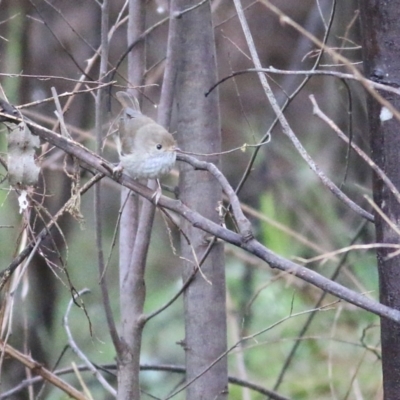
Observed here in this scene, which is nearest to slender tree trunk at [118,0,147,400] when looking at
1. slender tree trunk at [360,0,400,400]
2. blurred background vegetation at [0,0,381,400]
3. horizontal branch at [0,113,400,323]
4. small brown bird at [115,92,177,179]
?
small brown bird at [115,92,177,179]

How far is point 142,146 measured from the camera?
2.39 m

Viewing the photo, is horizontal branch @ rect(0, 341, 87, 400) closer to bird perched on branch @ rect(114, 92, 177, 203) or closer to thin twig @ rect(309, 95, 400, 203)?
bird perched on branch @ rect(114, 92, 177, 203)

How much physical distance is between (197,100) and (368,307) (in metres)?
1.13

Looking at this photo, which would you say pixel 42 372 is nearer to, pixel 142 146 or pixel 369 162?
pixel 142 146

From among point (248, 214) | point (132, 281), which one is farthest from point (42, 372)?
point (248, 214)

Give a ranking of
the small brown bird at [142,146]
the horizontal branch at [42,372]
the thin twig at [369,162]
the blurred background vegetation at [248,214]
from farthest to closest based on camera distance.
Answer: the blurred background vegetation at [248,214] → the small brown bird at [142,146] → the horizontal branch at [42,372] → the thin twig at [369,162]

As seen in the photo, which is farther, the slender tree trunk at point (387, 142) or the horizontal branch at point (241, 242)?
the slender tree trunk at point (387, 142)

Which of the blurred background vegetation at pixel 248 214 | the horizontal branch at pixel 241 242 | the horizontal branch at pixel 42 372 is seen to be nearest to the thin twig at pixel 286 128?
the horizontal branch at pixel 241 242

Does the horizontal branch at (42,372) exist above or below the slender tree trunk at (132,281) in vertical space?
below

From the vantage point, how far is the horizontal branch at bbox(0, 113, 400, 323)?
1.37 m

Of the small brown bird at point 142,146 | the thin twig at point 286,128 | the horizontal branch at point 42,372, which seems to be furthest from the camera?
the small brown bird at point 142,146

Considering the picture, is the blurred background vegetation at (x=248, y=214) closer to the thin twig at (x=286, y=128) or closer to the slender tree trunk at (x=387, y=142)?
the slender tree trunk at (x=387, y=142)

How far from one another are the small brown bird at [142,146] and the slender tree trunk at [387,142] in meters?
0.73

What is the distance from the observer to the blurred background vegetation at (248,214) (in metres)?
4.54
